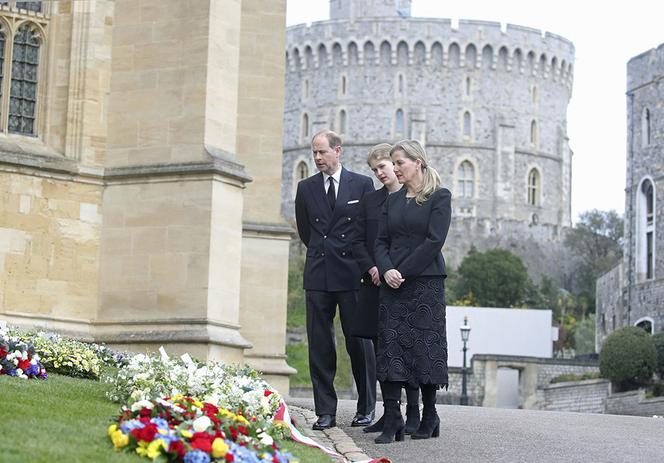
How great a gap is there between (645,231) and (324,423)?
49.8 m

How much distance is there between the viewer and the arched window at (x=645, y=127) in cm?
6022

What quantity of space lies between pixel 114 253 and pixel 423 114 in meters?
85.6

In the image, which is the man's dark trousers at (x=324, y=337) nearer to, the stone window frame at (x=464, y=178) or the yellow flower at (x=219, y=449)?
the yellow flower at (x=219, y=449)

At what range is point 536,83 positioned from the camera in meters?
108

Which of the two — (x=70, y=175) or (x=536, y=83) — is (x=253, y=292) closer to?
(x=70, y=175)

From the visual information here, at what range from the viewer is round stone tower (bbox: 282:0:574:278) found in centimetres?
10394

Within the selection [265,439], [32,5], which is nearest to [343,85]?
[32,5]

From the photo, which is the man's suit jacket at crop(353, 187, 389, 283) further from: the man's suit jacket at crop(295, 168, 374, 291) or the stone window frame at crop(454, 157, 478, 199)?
the stone window frame at crop(454, 157, 478, 199)

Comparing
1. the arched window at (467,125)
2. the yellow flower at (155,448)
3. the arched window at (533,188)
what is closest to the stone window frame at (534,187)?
the arched window at (533,188)

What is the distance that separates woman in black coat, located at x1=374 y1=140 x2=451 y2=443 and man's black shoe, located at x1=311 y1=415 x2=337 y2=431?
0.80 meters

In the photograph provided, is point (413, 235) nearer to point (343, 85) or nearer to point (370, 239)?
point (370, 239)

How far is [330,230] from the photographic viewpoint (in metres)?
12.8

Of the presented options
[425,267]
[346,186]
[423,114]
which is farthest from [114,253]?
[423,114]

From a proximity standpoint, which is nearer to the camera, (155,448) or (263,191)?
(155,448)
